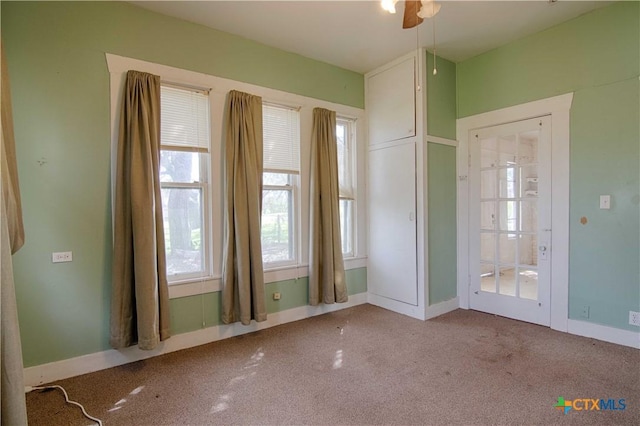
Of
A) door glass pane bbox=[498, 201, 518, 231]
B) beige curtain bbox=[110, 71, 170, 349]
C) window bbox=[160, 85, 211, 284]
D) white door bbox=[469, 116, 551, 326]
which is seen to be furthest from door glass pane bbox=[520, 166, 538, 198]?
beige curtain bbox=[110, 71, 170, 349]

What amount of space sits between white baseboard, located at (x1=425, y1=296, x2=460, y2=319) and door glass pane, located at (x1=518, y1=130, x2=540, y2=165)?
178cm

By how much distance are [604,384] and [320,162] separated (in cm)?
306

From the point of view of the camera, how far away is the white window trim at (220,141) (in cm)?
285

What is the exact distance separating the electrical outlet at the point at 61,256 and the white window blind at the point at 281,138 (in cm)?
186

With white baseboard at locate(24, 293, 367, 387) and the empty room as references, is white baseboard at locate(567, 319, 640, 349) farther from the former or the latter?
white baseboard at locate(24, 293, 367, 387)

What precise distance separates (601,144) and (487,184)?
110 cm

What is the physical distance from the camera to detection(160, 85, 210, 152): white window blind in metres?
3.06

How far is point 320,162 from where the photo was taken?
3.90 meters

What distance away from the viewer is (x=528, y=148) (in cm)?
365

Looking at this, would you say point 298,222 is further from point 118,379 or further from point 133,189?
point 118,379

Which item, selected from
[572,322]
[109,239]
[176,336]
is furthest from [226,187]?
[572,322]

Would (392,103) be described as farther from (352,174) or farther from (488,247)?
(488,247)

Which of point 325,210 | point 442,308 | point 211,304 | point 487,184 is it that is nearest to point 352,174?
point 325,210

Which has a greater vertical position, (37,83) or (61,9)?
(61,9)
